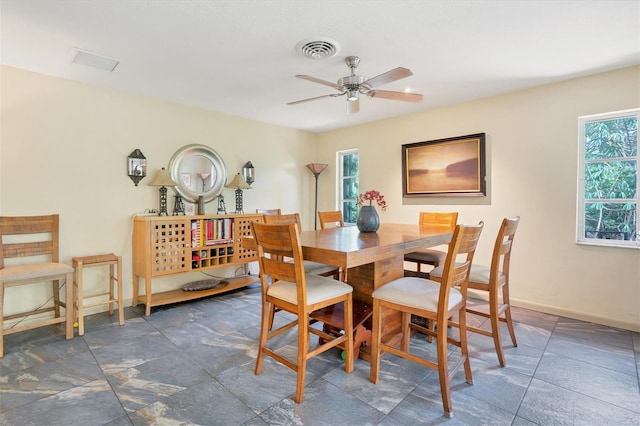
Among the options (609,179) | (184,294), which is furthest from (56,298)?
(609,179)

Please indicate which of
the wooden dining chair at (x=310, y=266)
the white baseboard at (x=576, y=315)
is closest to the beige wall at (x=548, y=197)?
the white baseboard at (x=576, y=315)

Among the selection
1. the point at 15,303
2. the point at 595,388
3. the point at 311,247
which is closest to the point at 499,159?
the point at 595,388

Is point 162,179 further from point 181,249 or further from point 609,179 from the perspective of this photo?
point 609,179

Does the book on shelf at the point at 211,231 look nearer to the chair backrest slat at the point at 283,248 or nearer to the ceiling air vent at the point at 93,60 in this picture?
the ceiling air vent at the point at 93,60

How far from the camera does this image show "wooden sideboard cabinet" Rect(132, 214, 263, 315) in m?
3.26

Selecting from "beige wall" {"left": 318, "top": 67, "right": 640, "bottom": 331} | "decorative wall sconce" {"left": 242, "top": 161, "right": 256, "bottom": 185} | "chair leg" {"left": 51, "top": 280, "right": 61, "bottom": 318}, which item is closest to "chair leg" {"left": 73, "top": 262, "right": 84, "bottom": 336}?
"chair leg" {"left": 51, "top": 280, "right": 61, "bottom": 318}

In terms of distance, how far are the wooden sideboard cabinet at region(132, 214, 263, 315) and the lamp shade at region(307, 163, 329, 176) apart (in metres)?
1.61

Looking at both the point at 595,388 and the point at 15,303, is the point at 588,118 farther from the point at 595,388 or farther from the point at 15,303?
the point at 15,303

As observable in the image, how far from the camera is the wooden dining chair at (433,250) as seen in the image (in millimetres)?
2912

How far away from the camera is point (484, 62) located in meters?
2.74

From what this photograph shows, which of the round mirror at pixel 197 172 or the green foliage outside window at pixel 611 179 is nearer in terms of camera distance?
the green foliage outside window at pixel 611 179

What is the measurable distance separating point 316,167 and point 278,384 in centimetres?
366

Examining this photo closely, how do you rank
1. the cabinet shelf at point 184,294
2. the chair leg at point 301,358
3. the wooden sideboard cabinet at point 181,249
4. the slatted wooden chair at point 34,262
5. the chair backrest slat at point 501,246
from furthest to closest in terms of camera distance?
the cabinet shelf at point 184,294 < the wooden sideboard cabinet at point 181,249 < the slatted wooden chair at point 34,262 < the chair backrest slat at point 501,246 < the chair leg at point 301,358

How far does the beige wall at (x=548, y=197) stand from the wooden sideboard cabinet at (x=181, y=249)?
2.69 metres
